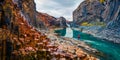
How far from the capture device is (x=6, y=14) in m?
27.3

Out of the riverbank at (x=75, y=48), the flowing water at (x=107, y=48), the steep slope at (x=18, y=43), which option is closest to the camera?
the steep slope at (x=18, y=43)

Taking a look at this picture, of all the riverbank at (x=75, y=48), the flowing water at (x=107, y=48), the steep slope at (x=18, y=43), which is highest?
the steep slope at (x=18, y=43)

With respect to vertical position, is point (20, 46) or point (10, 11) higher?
point (10, 11)

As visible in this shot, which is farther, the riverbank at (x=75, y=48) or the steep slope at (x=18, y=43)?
the riverbank at (x=75, y=48)

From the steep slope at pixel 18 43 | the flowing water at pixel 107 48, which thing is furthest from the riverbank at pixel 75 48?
the flowing water at pixel 107 48

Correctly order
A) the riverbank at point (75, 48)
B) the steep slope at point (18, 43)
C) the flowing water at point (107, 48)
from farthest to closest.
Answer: the flowing water at point (107, 48)
the riverbank at point (75, 48)
the steep slope at point (18, 43)

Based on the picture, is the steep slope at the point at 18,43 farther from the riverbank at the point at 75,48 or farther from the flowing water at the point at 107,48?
the flowing water at the point at 107,48

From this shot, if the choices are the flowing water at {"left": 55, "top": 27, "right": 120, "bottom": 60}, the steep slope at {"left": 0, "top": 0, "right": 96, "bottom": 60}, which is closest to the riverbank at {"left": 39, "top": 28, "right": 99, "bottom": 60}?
the steep slope at {"left": 0, "top": 0, "right": 96, "bottom": 60}

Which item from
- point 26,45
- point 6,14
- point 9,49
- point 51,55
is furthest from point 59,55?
point 6,14

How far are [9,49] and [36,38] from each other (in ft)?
15.1

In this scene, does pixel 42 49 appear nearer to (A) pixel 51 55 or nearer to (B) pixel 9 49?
(A) pixel 51 55

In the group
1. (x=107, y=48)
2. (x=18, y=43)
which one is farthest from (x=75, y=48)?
(x=107, y=48)

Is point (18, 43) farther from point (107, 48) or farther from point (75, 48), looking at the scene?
point (107, 48)

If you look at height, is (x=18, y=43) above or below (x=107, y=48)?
above
